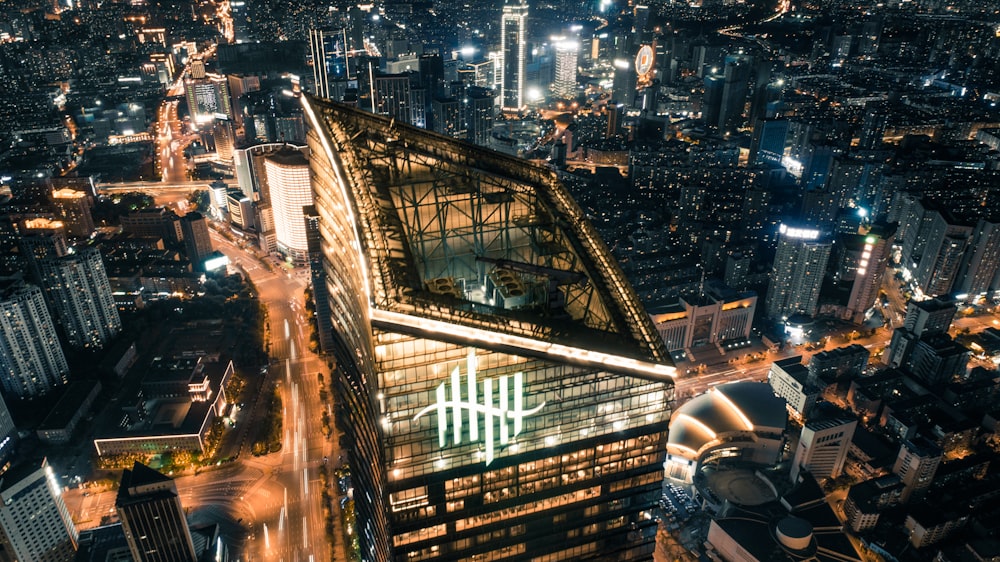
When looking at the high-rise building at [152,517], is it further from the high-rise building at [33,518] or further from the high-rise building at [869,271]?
the high-rise building at [869,271]

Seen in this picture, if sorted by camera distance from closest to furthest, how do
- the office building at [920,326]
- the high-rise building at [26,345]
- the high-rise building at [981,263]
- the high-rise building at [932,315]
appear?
the high-rise building at [26,345]
the office building at [920,326]
the high-rise building at [932,315]
the high-rise building at [981,263]

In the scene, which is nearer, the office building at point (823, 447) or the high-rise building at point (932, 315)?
the office building at point (823, 447)

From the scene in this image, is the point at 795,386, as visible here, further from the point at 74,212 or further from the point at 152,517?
the point at 74,212

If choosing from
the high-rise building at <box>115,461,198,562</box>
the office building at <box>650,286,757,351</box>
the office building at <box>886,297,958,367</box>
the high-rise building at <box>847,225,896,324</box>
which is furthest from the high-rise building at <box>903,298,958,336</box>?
the high-rise building at <box>115,461,198,562</box>

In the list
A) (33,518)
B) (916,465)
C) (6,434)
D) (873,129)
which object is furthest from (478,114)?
(33,518)

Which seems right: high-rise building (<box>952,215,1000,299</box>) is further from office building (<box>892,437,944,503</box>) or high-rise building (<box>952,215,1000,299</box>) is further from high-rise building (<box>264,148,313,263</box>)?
high-rise building (<box>264,148,313,263</box>)

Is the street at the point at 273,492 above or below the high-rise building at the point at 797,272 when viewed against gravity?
below

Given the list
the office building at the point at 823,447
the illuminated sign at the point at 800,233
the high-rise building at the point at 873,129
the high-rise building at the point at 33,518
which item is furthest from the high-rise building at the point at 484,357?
the high-rise building at the point at 873,129
